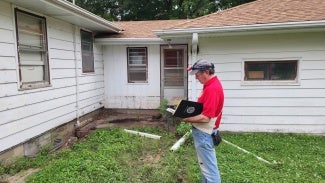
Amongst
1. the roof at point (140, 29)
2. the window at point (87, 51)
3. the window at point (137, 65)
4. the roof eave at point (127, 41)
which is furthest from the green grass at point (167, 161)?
the roof at point (140, 29)

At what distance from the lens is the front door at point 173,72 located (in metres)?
8.45

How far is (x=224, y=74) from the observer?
6340 millimetres

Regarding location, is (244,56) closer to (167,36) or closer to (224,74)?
(224,74)

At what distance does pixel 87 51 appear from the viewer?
766 centimetres

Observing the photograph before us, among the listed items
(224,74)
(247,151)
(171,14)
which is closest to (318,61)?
(224,74)

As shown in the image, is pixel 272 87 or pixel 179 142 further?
pixel 272 87

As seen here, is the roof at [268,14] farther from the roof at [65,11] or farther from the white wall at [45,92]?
the white wall at [45,92]

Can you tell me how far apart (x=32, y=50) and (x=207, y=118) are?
3.99 metres

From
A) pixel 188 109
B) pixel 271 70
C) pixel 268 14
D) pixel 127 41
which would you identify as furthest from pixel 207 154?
pixel 127 41

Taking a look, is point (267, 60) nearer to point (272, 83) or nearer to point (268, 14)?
point (272, 83)

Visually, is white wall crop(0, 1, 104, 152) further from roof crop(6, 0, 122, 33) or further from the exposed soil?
the exposed soil

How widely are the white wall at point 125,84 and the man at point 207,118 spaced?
18.1ft

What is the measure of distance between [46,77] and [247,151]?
458 cm

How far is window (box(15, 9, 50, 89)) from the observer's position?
474cm
